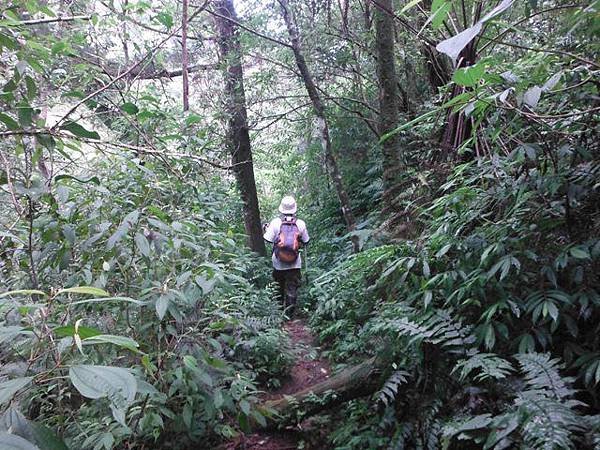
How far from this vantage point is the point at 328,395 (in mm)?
3365

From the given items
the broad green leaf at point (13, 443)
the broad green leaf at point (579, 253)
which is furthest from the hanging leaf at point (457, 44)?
the broad green leaf at point (579, 253)

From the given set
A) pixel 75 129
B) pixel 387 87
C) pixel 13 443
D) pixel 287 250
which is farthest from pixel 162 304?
pixel 287 250

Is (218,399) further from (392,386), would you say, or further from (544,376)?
(544,376)

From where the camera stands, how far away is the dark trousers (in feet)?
21.9

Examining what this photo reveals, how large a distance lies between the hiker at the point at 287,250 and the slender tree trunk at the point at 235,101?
0.78 metres

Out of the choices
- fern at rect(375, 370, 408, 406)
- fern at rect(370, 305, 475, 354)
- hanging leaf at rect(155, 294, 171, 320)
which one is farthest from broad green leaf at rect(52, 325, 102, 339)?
fern at rect(375, 370, 408, 406)

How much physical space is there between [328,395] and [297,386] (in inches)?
41.1

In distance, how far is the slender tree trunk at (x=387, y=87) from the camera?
487 centimetres

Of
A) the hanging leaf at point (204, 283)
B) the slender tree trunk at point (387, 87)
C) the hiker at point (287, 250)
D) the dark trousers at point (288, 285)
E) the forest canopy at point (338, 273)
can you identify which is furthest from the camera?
the dark trousers at point (288, 285)

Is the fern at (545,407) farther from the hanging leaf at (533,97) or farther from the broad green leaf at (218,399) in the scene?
the broad green leaf at (218,399)

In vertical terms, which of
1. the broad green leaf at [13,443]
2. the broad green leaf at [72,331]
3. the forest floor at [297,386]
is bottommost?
the forest floor at [297,386]

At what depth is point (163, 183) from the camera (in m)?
3.07

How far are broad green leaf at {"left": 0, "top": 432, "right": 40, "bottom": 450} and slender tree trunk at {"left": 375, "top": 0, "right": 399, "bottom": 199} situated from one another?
14.3 feet

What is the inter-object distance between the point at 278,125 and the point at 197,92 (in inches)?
71.9
